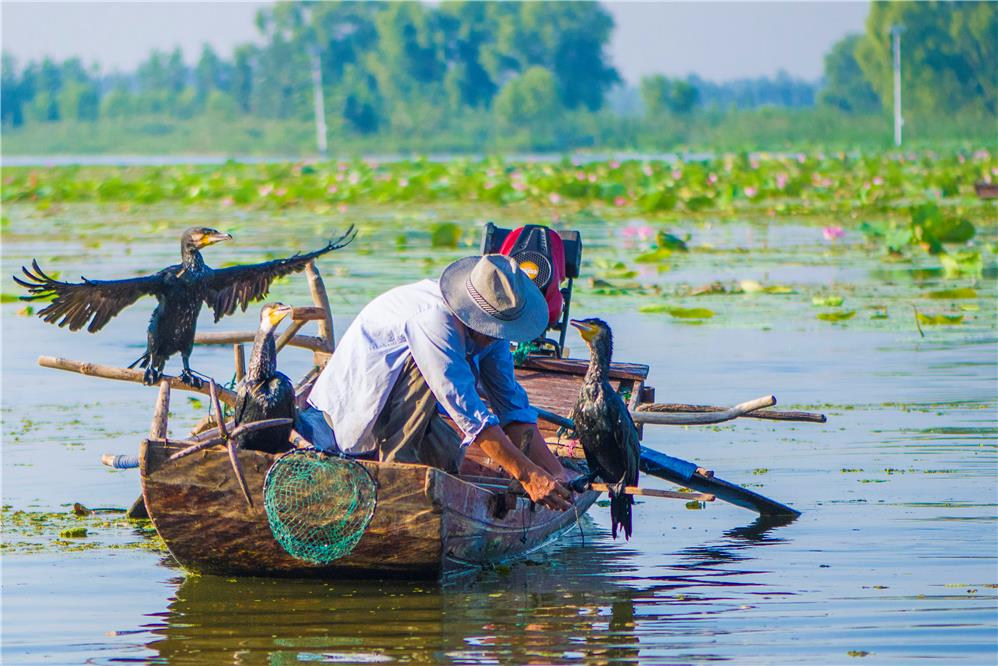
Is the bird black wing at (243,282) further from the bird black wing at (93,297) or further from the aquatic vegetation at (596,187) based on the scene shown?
the aquatic vegetation at (596,187)

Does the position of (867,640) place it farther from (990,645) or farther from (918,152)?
(918,152)

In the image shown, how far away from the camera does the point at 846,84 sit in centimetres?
9275

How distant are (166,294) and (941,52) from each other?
67474 millimetres

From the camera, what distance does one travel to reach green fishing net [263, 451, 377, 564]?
5312 millimetres

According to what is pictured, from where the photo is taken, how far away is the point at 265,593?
5742 millimetres

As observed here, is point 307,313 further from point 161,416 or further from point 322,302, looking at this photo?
point 161,416

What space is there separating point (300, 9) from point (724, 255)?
6562cm

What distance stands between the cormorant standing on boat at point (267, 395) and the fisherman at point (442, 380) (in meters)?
0.14

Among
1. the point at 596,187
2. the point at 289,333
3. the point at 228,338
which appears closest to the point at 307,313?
the point at 289,333

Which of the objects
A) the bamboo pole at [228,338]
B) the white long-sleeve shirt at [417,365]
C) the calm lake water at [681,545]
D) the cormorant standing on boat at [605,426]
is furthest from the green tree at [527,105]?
the white long-sleeve shirt at [417,365]

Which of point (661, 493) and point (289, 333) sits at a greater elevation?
point (289, 333)

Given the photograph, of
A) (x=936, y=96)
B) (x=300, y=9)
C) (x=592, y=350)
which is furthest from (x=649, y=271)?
(x=300, y=9)

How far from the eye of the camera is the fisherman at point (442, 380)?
5289 mm

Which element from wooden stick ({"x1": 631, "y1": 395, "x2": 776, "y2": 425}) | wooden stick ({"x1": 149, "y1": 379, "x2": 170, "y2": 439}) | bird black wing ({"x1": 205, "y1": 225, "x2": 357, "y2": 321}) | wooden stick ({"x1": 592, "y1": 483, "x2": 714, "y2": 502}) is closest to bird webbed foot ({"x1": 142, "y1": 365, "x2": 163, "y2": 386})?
wooden stick ({"x1": 149, "y1": 379, "x2": 170, "y2": 439})
